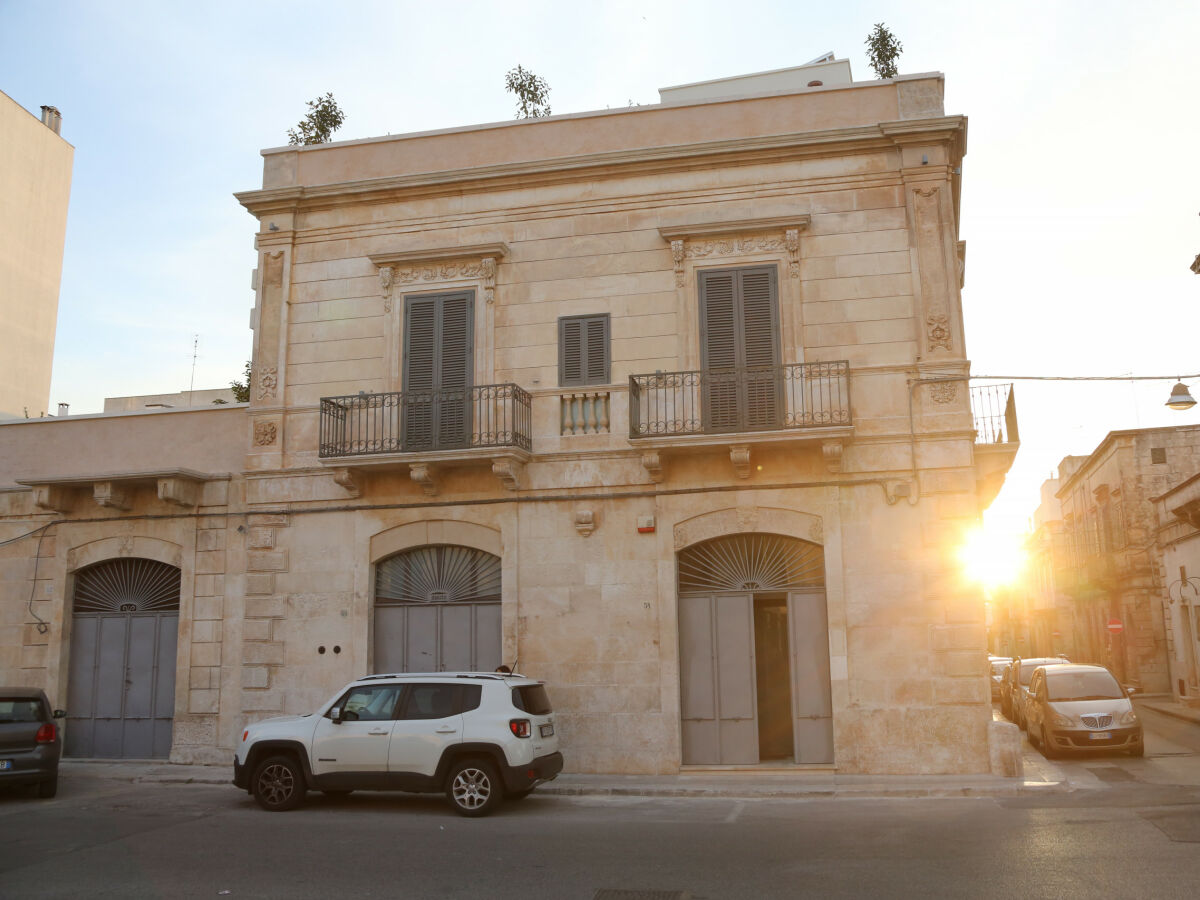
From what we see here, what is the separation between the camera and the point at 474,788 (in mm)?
11312

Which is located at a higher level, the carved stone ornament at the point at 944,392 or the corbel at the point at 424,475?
the carved stone ornament at the point at 944,392

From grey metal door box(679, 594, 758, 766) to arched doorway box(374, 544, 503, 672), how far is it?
3.02m

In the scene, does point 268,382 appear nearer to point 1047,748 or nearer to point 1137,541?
point 1047,748

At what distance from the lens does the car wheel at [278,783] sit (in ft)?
39.0

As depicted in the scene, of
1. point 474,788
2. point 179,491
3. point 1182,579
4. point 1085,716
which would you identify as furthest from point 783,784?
point 1182,579

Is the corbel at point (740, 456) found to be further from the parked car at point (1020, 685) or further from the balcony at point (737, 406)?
the parked car at point (1020, 685)

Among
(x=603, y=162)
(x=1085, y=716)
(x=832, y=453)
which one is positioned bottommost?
(x=1085, y=716)

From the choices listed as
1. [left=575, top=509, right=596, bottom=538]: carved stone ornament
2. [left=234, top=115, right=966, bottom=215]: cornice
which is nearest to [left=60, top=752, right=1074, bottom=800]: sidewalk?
[left=575, top=509, right=596, bottom=538]: carved stone ornament

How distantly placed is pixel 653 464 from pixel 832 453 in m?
2.58

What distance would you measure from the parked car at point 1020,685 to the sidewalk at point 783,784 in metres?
6.16

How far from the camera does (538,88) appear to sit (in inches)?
845

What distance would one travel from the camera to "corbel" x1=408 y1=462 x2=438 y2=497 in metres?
15.1

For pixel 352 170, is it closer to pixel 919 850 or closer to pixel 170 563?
pixel 170 563

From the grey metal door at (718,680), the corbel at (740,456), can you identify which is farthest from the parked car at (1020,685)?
the corbel at (740,456)
